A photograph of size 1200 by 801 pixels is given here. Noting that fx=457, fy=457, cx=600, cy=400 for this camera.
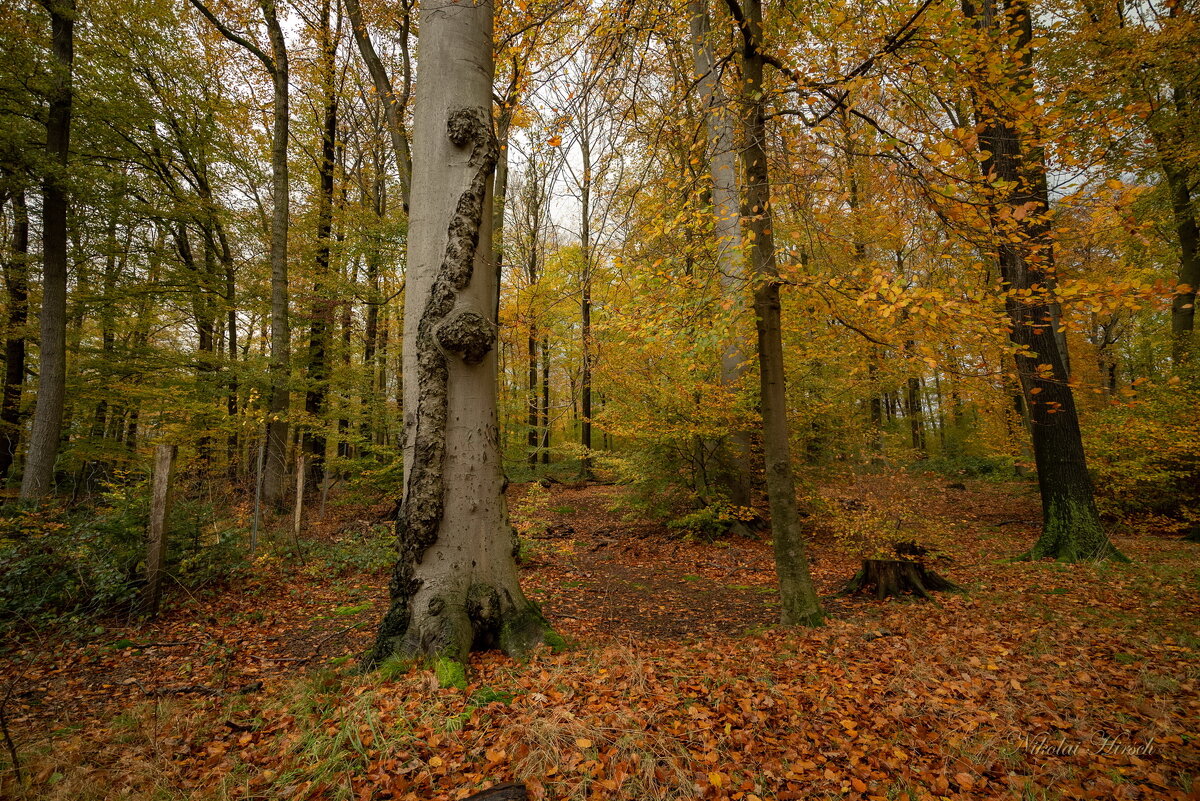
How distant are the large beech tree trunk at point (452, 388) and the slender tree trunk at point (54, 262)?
28.9ft

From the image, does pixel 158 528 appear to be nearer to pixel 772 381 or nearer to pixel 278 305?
pixel 278 305

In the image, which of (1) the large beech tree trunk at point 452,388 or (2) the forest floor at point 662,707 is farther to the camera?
(1) the large beech tree trunk at point 452,388

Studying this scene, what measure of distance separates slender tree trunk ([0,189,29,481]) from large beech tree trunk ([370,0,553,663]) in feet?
41.1

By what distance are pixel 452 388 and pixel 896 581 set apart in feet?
17.9

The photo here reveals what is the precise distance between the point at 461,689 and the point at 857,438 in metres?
7.70

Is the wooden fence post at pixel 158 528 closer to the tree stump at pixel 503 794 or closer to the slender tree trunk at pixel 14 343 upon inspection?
the tree stump at pixel 503 794

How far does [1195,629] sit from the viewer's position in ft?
11.9

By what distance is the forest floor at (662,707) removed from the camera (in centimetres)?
197

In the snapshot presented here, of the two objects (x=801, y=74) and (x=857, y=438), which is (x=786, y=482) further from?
(x=857, y=438)

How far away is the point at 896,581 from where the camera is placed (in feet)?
17.5

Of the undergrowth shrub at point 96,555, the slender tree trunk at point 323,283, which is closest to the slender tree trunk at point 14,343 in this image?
the slender tree trunk at point 323,283

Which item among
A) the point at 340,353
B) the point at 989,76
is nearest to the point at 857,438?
the point at 989,76

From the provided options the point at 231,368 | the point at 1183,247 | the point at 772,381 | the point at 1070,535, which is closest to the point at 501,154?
the point at 772,381
